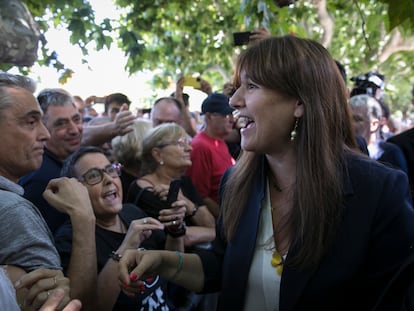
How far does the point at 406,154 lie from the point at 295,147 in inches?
82.8

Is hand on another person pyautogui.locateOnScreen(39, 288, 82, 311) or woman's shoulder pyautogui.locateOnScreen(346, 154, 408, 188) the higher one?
woman's shoulder pyautogui.locateOnScreen(346, 154, 408, 188)

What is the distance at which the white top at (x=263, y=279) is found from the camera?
73.0 inches

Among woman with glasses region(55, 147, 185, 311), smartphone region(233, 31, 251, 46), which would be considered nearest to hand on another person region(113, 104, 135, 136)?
woman with glasses region(55, 147, 185, 311)

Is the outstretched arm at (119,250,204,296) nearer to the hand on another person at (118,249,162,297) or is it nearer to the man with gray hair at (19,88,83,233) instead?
the hand on another person at (118,249,162,297)

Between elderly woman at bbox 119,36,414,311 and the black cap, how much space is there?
117 inches

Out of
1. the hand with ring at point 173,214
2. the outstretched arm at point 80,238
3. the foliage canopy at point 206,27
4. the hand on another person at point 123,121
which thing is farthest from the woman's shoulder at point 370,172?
the hand on another person at point 123,121

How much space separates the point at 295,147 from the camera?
1.93m

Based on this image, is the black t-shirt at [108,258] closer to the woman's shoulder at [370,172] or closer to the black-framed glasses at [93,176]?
the black-framed glasses at [93,176]

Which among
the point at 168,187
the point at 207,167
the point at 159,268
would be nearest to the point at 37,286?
the point at 159,268

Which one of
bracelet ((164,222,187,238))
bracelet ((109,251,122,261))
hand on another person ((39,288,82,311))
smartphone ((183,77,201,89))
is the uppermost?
hand on another person ((39,288,82,311))

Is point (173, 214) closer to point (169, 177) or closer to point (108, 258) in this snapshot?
point (108, 258)

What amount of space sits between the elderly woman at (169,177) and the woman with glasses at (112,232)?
1.19 ft

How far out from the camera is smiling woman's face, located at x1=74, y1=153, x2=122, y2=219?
8.63ft

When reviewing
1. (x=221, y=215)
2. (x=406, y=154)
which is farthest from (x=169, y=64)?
(x=221, y=215)
